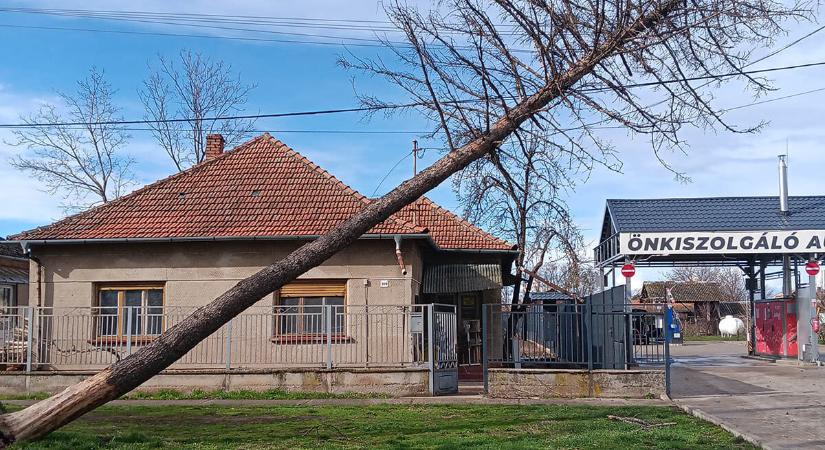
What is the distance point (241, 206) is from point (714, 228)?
14.3 m

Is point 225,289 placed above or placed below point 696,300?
above

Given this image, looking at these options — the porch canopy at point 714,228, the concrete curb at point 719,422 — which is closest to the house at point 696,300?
the porch canopy at point 714,228

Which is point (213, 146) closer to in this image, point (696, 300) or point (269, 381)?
point (269, 381)

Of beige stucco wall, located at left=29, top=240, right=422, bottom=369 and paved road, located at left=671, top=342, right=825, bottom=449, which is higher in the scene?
beige stucco wall, located at left=29, top=240, right=422, bottom=369

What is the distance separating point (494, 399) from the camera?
1546cm

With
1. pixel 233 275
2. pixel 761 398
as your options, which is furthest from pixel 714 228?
pixel 233 275

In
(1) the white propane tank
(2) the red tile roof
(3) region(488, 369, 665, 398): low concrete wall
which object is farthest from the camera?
(1) the white propane tank

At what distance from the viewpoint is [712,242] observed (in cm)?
2492

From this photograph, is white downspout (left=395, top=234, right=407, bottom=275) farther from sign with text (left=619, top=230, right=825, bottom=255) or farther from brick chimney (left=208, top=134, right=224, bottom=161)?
sign with text (left=619, top=230, right=825, bottom=255)

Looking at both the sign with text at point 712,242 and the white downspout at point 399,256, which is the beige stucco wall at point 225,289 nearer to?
the white downspout at point 399,256

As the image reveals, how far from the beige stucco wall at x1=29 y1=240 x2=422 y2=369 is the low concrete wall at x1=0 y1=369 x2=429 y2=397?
1.93 ft

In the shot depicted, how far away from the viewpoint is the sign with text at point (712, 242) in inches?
973

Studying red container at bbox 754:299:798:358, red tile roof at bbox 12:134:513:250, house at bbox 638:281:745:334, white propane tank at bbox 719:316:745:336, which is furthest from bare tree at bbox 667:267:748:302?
red tile roof at bbox 12:134:513:250

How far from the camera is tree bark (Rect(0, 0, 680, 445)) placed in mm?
8656
